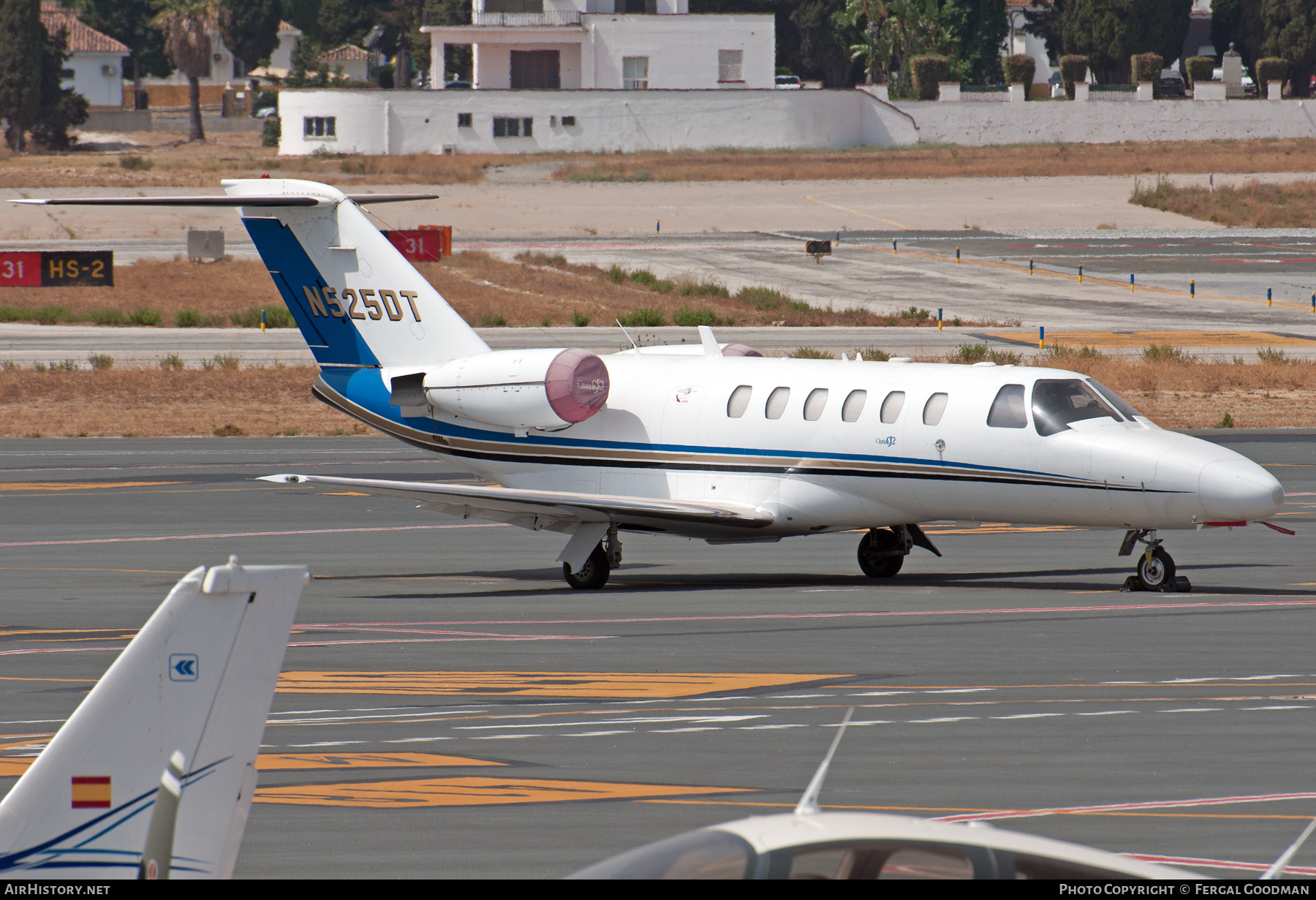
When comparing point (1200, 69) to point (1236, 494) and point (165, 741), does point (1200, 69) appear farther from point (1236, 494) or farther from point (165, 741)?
point (165, 741)

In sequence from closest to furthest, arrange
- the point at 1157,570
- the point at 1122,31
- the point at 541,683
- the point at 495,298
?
1. the point at 541,683
2. the point at 1157,570
3. the point at 495,298
4. the point at 1122,31

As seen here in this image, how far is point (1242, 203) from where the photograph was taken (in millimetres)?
107125

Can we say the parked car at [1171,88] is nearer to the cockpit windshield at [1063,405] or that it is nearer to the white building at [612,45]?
the white building at [612,45]

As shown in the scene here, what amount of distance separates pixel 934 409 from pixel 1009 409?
3.27 ft

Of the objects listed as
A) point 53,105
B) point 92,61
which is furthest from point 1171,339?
point 92,61

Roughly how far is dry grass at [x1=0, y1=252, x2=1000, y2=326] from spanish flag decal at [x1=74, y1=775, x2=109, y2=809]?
55.5 m

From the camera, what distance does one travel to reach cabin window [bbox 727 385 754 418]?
931 inches

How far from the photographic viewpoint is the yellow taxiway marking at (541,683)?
1617 cm

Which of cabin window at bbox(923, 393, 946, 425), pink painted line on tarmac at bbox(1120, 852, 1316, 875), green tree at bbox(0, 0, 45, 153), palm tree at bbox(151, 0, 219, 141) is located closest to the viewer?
pink painted line on tarmac at bbox(1120, 852, 1316, 875)

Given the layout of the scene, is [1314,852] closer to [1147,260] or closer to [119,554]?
[119,554]

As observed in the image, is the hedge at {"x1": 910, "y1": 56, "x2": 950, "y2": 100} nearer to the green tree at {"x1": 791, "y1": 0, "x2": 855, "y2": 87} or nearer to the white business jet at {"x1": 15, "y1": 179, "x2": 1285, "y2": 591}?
the green tree at {"x1": 791, "y1": 0, "x2": 855, "y2": 87}

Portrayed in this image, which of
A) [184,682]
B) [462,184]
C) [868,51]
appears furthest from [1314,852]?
[868,51]

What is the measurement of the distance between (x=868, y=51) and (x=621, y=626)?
146981 mm

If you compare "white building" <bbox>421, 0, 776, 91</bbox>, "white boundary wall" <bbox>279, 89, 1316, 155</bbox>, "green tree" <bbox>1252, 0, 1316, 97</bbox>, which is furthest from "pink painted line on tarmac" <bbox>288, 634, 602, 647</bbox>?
"green tree" <bbox>1252, 0, 1316, 97</bbox>
